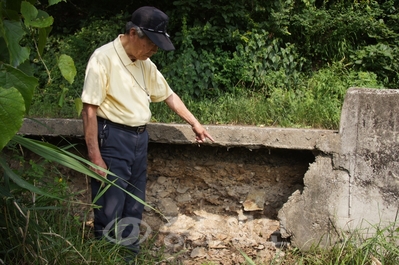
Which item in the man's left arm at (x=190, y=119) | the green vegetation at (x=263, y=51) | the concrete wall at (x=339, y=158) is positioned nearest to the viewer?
the man's left arm at (x=190, y=119)

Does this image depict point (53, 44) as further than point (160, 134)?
Yes

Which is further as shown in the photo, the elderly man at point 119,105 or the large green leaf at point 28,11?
the elderly man at point 119,105

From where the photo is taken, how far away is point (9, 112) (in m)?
1.91

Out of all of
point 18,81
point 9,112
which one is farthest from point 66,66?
point 9,112

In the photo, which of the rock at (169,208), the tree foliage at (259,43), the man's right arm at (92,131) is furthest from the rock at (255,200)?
the man's right arm at (92,131)

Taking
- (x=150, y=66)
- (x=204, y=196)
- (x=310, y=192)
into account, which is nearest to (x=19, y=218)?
(x=150, y=66)

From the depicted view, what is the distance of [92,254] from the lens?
331 centimetres

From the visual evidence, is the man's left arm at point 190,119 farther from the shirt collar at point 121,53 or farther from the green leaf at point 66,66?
the green leaf at point 66,66

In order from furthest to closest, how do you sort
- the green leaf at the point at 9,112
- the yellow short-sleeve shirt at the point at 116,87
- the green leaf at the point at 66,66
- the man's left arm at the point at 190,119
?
1. the man's left arm at the point at 190,119
2. the yellow short-sleeve shirt at the point at 116,87
3. the green leaf at the point at 66,66
4. the green leaf at the point at 9,112

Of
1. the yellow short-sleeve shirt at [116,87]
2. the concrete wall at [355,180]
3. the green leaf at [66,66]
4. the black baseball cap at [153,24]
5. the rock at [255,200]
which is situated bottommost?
the rock at [255,200]

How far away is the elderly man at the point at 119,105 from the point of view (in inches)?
128

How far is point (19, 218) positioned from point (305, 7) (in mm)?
4438

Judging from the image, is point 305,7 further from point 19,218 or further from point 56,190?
point 19,218

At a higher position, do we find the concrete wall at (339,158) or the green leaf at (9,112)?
the green leaf at (9,112)
